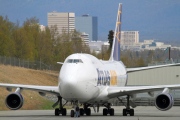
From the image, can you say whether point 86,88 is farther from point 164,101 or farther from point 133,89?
point 164,101

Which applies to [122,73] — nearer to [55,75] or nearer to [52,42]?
[55,75]

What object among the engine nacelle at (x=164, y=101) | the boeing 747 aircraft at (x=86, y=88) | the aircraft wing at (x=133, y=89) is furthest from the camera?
the aircraft wing at (x=133, y=89)

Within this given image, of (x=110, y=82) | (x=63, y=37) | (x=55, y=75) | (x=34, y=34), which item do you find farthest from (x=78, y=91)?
(x=63, y=37)

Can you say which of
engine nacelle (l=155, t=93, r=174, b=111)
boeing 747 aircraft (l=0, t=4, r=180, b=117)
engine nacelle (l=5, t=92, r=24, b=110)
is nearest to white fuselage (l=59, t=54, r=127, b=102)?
boeing 747 aircraft (l=0, t=4, r=180, b=117)

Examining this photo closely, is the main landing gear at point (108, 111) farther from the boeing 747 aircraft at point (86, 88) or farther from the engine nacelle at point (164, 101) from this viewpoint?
the engine nacelle at point (164, 101)

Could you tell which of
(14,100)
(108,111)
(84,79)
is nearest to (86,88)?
(84,79)

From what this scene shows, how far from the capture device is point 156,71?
106250 mm

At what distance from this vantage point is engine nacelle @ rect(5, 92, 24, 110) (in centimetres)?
5434

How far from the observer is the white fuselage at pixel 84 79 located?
50.3m

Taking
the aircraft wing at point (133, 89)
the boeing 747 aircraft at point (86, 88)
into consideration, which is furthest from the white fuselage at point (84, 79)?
the aircraft wing at point (133, 89)

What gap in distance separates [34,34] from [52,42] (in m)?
9.73

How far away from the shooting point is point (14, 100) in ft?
179

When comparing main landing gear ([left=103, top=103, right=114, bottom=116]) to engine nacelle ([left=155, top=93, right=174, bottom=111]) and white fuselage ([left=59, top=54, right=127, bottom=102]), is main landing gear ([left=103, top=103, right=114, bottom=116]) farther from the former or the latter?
engine nacelle ([left=155, top=93, right=174, bottom=111])

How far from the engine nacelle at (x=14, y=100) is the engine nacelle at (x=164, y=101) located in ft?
30.7
